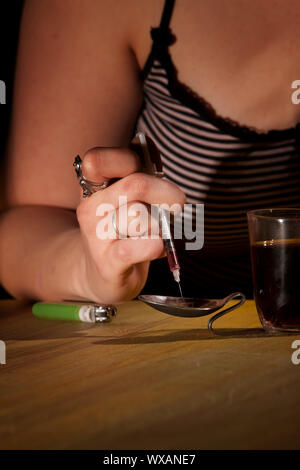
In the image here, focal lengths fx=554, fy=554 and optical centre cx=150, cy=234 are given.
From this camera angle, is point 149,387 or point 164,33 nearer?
point 149,387

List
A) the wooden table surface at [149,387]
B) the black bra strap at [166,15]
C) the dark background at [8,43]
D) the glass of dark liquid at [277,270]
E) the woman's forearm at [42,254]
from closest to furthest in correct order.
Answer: the wooden table surface at [149,387]
the glass of dark liquid at [277,270]
the woman's forearm at [42,254]
the black bra strap at [166,15]
the dark background at [8,43]

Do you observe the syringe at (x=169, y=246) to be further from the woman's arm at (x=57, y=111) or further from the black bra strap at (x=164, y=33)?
the black bra strap at (x=164, y=33)

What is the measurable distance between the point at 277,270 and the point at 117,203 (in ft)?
0.73

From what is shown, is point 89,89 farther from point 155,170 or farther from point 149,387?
point 149,387

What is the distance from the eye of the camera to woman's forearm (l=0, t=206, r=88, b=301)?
36.1 inches

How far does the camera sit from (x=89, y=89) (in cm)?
107

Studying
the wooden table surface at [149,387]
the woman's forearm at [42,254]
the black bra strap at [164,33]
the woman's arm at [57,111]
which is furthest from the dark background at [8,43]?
the wooden table surface at [149,387]

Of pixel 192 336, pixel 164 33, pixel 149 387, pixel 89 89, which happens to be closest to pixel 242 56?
pixel 164 33

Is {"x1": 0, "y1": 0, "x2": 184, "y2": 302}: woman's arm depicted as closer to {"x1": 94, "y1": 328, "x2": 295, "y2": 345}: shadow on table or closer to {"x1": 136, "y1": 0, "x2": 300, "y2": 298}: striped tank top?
{"x1": 136, "y1": 0, "x2": 300, "y2": 298}: striped tank top

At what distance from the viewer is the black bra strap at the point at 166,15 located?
3.34 feet

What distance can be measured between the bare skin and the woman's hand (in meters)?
0.05

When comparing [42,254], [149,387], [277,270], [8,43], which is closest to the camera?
[149,387]

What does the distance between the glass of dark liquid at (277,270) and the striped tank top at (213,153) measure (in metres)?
0.37
